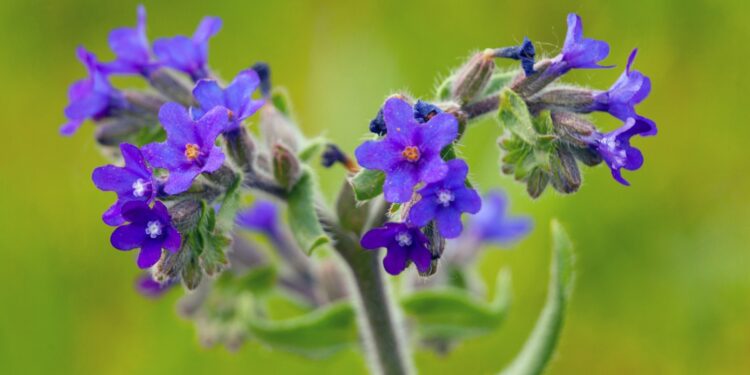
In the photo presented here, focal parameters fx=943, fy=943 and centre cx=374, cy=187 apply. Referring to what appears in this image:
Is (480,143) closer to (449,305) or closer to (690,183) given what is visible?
(690,183)

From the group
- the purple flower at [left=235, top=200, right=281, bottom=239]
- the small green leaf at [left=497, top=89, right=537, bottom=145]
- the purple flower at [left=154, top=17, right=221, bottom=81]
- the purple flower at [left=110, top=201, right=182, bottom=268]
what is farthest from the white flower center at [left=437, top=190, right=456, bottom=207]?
the purple flower at [left=235, top=200, right=281, bottom=239]

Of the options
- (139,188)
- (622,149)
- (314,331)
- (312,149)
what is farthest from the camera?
(314,331)

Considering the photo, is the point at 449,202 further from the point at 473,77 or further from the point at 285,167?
the point at 285,167

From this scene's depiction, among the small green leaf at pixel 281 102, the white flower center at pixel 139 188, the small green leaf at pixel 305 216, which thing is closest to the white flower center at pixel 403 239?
the small green leaf at pixel 305 216

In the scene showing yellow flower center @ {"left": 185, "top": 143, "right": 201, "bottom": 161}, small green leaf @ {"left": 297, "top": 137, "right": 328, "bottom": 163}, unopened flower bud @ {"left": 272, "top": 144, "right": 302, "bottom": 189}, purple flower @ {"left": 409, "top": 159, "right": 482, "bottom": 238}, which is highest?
small green leaf @ {"left": 297, "top": 137, "right": 328, "bottom": 163}

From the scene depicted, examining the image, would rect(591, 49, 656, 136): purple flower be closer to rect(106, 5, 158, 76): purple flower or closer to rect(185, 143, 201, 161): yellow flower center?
rect(185, 143, 201, 161): yellow flower center

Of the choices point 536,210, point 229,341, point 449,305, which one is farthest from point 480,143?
point 229,341

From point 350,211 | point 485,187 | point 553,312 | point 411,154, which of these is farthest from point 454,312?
point 411,154
